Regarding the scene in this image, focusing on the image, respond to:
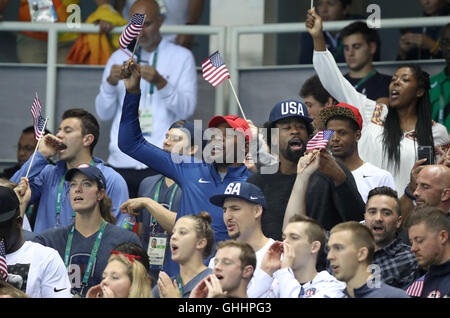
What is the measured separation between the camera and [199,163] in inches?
317

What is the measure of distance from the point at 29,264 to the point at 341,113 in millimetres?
2692

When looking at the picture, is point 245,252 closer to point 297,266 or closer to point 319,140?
point 297,266

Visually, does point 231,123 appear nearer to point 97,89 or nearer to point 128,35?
point 128,35

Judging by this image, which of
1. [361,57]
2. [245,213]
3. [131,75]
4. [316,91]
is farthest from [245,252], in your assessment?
[361,57]

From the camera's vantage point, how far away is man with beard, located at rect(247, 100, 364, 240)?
759cm

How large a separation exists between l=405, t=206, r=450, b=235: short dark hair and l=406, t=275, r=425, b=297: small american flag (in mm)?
333

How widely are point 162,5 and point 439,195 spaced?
434 centimetres

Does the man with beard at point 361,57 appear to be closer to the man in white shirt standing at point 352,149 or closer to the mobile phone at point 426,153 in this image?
the mobile phone at point 426,153

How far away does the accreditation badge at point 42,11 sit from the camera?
11.2 meters

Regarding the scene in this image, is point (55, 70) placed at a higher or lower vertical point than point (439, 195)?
higher

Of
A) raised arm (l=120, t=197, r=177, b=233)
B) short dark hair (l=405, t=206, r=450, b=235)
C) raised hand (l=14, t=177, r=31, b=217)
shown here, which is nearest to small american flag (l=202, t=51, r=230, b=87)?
raised arm (l=120, t=197, r=177, b=233)

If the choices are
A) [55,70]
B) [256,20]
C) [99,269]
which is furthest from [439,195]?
[55,70]

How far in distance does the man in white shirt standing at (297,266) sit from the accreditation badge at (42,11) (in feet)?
16.8

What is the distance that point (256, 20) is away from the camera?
11094mm
